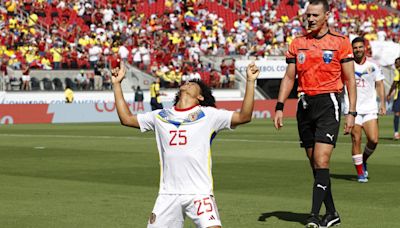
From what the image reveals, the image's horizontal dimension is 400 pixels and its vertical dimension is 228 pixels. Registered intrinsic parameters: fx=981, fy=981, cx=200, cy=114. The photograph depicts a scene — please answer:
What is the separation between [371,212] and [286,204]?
1318 millimetres

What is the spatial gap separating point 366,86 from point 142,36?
1464 inches

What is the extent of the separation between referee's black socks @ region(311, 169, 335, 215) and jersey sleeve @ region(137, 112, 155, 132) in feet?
9.26

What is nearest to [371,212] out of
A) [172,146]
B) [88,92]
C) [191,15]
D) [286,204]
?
[286,204]

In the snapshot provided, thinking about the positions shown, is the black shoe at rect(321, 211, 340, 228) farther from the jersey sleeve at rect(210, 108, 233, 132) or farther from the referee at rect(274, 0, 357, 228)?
the jersey sleeve at rect(210, 108, 233, 132)

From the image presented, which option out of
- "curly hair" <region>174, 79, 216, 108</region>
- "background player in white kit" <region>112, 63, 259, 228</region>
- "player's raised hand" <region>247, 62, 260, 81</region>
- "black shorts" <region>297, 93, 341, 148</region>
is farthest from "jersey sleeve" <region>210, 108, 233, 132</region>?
"black shorts" <region>297, 93, 341, 148</region>

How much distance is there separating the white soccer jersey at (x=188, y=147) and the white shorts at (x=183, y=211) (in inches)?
2.6

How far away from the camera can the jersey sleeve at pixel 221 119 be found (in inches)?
310

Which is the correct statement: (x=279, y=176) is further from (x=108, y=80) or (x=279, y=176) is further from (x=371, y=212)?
(x=108, y=80)

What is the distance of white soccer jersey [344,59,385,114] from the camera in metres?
15.9


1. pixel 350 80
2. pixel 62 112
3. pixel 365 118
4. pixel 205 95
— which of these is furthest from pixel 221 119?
pixel 62 112

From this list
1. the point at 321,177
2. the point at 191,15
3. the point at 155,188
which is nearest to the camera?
the point at 321,177

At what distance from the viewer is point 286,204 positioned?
1287 cm

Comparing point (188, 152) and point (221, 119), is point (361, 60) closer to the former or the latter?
point (221, 119)

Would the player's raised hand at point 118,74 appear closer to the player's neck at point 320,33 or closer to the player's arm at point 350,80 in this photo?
the player's neck at point 320,33
